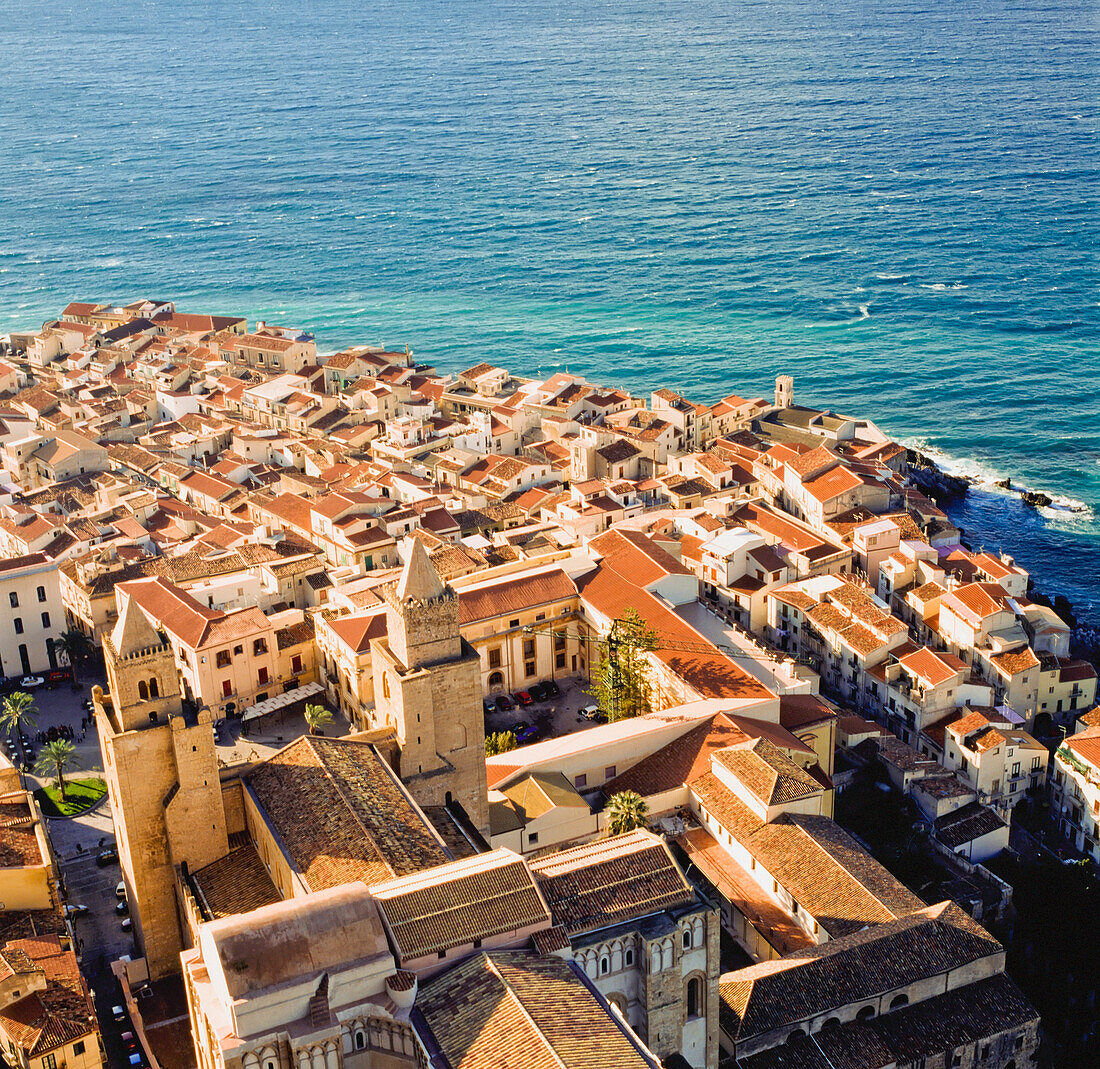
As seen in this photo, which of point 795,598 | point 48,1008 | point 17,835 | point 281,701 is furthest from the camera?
point 795,598

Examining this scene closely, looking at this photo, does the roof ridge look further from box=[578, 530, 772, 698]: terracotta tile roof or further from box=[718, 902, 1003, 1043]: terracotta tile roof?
box=[578, 530, 772, 698]: terracotta tile roof

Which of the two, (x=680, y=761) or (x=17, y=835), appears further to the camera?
(x=680, y=761)

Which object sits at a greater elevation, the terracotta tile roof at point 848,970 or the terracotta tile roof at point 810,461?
the terracotta tile roof at point 810,461

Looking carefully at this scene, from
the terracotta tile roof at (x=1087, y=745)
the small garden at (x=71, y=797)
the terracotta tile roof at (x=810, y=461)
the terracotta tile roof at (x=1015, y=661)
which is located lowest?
the terracotta tile roof at (x=1087, y=745)

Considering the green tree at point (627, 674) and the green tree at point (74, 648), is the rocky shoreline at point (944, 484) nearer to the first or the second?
the green tree at point (627, 674)

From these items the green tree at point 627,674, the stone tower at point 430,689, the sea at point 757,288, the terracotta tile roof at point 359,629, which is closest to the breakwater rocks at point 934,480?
the sea at point 757,288

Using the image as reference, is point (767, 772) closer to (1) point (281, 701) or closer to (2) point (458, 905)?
(2) point (458, 905)

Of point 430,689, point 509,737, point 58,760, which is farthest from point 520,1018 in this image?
point 58,760

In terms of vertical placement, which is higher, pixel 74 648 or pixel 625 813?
pixel 625 813
